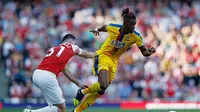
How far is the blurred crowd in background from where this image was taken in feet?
70.0

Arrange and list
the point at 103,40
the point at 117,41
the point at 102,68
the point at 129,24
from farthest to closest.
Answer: the point at 103,40
the point at 117,41
the point at 102,68
the point at 129,24

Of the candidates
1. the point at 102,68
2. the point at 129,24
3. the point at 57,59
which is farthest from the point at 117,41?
the point at 57,59

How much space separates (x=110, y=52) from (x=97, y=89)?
1.04 m

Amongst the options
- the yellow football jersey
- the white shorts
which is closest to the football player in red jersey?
the white shorts

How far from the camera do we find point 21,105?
19.0m

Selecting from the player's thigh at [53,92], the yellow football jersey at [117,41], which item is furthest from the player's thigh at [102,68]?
the player's thigh at [53,92]

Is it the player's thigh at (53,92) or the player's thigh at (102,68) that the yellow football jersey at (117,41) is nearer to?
the player's thigh at (102,68)

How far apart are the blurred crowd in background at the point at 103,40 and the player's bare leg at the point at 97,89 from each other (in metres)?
7.47

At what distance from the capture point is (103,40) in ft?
73.6

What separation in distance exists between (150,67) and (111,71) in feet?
28.8

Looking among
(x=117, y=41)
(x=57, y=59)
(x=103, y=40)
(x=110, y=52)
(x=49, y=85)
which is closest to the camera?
(x=49, y=85)

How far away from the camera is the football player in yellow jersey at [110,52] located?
12891 mm

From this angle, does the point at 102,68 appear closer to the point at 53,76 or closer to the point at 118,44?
the point at 118,44

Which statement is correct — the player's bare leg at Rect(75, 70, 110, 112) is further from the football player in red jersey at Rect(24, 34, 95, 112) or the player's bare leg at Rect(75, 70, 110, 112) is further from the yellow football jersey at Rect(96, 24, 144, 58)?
the football player in red jersey at Rect(24, 34, 95, 112)
